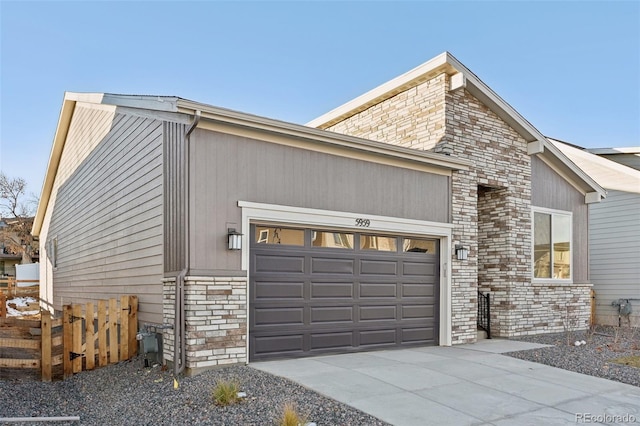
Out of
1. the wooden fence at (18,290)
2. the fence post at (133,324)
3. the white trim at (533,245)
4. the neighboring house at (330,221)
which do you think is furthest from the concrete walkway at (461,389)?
the wooden fence at (18,290)

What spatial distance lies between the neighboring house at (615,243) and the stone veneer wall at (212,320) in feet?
39.6

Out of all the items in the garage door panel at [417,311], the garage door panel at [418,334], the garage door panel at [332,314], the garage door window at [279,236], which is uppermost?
the garage door window at [279,236]

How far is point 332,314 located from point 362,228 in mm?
1576

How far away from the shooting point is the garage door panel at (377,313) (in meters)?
8.61

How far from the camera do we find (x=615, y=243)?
14.6 m

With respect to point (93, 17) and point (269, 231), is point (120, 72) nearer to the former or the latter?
point (93, 17)

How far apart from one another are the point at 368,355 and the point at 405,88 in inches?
252

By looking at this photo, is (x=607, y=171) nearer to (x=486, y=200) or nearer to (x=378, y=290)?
(x=486, y=200)

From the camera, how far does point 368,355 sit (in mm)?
8180

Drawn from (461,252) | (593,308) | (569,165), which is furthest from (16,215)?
(593,308)

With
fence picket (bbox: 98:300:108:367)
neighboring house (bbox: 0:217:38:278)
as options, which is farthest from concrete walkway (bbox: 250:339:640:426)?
neighboring house (bbox: 0:217:38:278)

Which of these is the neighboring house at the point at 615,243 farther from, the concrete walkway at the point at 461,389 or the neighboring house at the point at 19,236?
the neighboring house at the point at 19,236

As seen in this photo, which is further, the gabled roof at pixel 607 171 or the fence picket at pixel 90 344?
the gabled roof at pixel 607 171

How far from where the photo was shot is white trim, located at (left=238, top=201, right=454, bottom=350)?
7.25m
